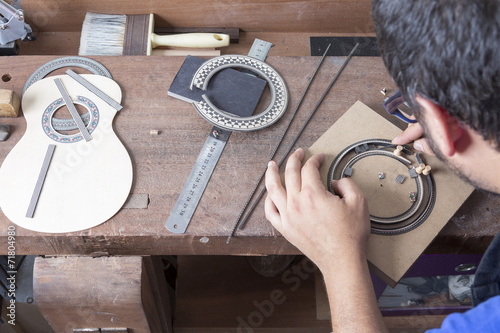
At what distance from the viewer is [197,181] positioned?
0.97m

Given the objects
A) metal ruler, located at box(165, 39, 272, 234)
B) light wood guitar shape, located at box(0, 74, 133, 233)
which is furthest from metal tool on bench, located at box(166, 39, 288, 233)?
light wood guitar shape, located at box(0, 74, 133, 233)

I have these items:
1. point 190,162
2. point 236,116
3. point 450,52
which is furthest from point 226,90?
point 450,52

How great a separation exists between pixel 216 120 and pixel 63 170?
356mm

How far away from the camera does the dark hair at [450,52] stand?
56 centimetres

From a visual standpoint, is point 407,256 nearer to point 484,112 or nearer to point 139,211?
point 484,112

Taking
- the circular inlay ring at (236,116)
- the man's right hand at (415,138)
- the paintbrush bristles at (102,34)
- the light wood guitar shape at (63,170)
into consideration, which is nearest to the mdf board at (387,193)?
the man's right hand at (415,138)

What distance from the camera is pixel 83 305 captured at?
0.93 meters

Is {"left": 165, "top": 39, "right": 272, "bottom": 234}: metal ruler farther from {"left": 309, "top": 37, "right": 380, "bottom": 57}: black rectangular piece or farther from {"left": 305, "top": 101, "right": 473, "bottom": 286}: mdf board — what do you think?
{"left": 309, "top": 37, "right": 380, "bottom": 57}: black rectangular piece

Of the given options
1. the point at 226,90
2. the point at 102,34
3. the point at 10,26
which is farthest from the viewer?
the point at 102,34

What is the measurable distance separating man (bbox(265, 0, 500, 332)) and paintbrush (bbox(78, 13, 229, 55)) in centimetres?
58

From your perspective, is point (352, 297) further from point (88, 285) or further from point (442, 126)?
point (88, 285)

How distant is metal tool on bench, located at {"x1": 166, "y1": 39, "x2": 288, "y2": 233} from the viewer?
3.11 ft

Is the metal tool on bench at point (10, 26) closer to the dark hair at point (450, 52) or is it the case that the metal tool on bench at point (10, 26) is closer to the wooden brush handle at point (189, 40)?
the wooden brush handle at point (189, 40)

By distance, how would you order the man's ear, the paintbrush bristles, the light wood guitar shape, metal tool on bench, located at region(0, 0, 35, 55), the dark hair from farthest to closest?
the paintbrush bristles → metal tool on bench, located at region(0, 0, 35, 55) → the light wood guitar shape → the man's ear → the dark hair
